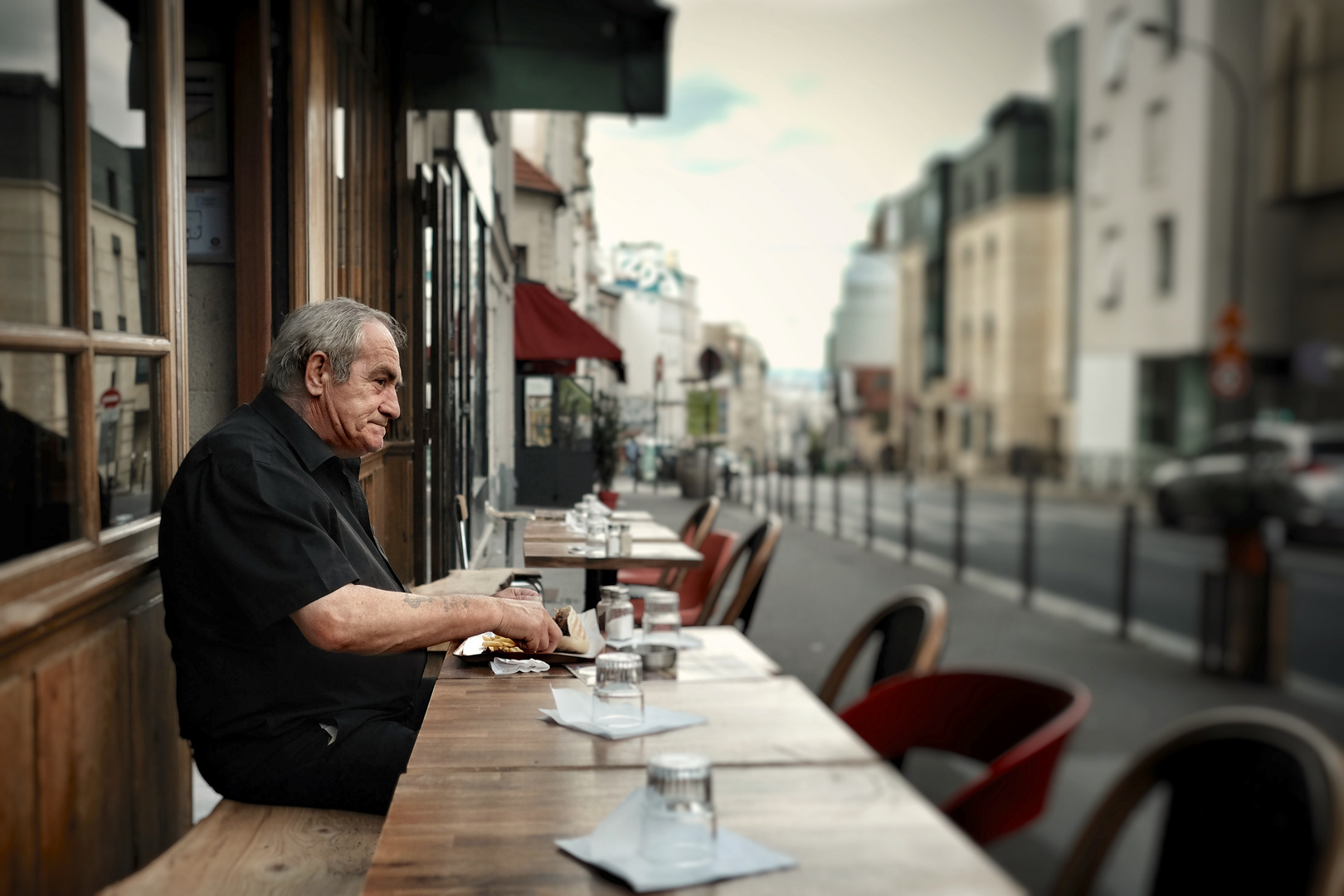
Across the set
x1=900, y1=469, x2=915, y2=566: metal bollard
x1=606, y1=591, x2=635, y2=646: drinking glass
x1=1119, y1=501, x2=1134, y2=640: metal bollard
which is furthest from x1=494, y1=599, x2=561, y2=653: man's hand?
x1=900, y1=469, x2=915, y2=566: metal bollard

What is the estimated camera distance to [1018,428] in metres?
2.46

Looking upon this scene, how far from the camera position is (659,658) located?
1410mm

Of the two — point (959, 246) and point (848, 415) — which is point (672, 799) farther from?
point (848, 415)

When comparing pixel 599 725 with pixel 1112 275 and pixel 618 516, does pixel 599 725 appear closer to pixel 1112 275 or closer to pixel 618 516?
pixel 1112 275

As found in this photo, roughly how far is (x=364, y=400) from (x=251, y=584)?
1.32 ft

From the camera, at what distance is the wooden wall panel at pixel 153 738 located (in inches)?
54.5

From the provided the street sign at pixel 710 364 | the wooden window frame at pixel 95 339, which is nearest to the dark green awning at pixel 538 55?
the wooden window frame at pixel 95 339

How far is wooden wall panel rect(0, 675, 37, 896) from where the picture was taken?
97 centimetres

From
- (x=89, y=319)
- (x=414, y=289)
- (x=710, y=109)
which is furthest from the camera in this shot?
(x=414, y=289)

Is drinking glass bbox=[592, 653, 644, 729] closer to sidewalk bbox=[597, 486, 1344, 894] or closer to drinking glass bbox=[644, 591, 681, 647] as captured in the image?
drinking glass bbox=[644, 591, 681, 647]

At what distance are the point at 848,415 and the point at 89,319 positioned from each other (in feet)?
12.6

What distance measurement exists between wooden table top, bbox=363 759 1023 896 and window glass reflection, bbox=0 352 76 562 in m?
0.49

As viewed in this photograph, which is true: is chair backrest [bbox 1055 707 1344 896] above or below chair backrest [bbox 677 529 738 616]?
above

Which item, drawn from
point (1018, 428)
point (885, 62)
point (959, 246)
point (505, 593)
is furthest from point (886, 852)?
point (959, 246)
